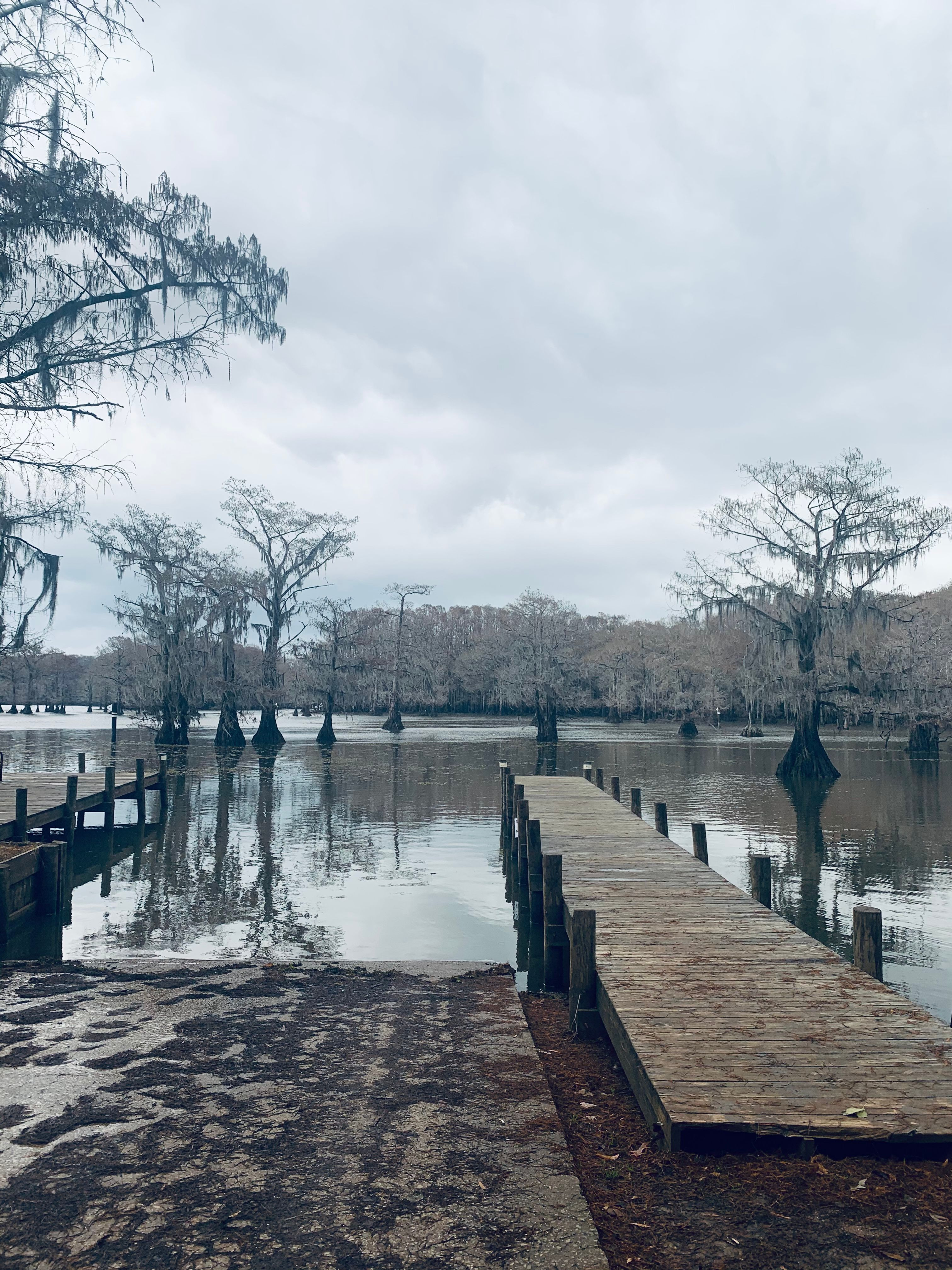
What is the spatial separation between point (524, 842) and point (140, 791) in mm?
11077

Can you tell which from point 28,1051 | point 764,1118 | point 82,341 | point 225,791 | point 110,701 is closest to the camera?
point 764,1118

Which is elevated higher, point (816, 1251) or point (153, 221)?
point (153, 221)

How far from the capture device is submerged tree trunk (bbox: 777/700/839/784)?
→ 1270 inches

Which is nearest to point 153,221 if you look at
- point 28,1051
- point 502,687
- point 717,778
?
point 28,1051

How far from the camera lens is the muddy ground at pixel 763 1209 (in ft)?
13.3

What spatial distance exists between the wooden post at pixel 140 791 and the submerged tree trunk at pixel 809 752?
21.9 m

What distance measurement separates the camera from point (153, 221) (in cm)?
1106

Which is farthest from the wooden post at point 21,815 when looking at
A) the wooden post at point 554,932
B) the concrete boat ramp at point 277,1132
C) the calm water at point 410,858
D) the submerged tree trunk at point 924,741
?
the submerged tree trunk at point 924,741

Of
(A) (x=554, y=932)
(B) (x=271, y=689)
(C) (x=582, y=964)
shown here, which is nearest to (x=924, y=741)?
(B) (x=271, y=689)

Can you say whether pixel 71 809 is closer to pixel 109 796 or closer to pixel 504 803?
pixel 109 796

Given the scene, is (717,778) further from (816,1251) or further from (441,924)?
(816,1251)

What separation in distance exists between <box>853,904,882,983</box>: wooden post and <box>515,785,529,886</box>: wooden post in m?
6.00

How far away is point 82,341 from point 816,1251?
1137 cm

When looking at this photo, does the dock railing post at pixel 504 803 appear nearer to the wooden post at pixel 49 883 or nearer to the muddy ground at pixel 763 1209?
the wooden post at pixel 49 883
